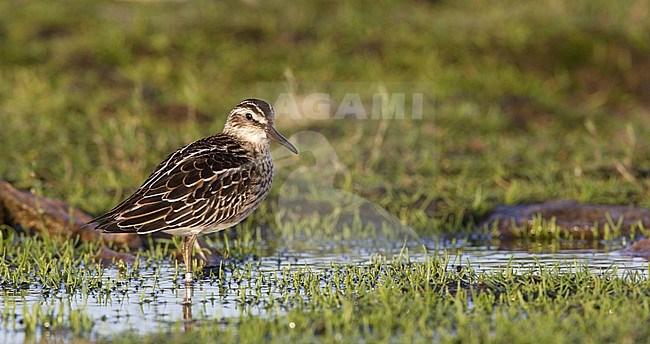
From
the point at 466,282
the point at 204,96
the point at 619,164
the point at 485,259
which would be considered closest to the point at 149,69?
the point at 204,96

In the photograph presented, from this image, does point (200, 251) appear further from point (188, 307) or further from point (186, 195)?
point (188, 307)

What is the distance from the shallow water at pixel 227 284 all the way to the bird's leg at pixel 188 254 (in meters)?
0.08

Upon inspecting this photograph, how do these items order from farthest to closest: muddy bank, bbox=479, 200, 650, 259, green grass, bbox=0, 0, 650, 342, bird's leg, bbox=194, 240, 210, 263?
1. muddy bank, bbox=479, 200, 650, 259
2. bird's leg, bbox=194, 240, 210, 263
3. green grass, bbox=0, 0, 650, 342

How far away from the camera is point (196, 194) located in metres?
6.74

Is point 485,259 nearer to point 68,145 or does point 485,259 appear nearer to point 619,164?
point 619,164

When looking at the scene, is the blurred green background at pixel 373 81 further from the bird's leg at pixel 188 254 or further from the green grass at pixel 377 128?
the bird's leg at pixel 188 254

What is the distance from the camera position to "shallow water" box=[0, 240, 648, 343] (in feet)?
18.0

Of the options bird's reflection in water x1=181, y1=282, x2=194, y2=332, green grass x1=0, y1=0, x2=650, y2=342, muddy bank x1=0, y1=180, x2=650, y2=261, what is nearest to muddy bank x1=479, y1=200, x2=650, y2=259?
muddy bank x1=0, y1=180, x2=650, y2=261

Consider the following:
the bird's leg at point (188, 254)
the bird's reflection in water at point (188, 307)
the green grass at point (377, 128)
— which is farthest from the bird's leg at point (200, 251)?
the bird's reflection in water at point (188, 307)

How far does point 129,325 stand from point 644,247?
374cm

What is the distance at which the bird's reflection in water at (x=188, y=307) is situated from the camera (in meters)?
5.36

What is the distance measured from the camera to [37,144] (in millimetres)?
10609

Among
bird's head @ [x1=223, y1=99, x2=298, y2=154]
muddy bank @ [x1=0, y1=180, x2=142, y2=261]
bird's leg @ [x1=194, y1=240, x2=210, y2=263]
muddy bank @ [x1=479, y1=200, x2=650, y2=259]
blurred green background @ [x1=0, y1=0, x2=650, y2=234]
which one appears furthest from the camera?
blurred green background @ [x1=0, y1=0, x2=650, y2=234]

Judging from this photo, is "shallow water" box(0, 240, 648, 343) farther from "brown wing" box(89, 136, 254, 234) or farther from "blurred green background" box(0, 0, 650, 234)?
"blurred green background" box(0, 0, 650, 234)
